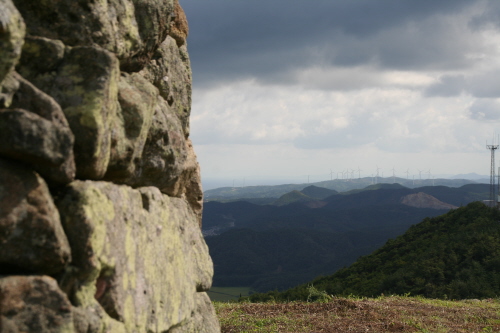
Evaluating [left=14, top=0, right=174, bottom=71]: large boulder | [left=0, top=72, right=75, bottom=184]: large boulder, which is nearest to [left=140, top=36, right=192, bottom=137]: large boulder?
[left=14, top=0, right=174, bottom=71]: large boulder

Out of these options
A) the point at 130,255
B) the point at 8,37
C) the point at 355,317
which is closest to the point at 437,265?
the point at 355,317

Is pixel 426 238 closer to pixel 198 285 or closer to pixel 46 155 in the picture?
pixel 198 285

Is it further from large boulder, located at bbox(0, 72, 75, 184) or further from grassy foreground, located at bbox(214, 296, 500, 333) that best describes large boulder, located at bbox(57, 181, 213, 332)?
grassy foreground, located at bbox(214, 296, 500, 333)

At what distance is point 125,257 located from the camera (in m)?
7.61

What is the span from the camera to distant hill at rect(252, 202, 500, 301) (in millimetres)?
32438

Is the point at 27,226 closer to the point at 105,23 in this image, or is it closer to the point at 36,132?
the point at 36,132

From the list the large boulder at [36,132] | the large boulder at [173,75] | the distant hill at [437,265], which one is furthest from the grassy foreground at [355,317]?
the large boulder at [36,132]

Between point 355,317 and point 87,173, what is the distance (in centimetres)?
1211

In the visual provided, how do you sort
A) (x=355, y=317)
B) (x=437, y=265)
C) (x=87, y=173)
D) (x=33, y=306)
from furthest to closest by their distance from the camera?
1. (x=437, y=265)
2. (x=355, y=317)
3. (x=87, y=173)
4. (x=33, y=306)

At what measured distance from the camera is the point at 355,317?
16.2m

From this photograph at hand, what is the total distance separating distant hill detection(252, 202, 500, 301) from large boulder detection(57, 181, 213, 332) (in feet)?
53.9

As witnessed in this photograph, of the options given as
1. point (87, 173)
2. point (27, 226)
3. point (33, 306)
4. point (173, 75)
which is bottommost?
point (33, 306)

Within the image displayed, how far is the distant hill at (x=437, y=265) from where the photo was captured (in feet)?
106

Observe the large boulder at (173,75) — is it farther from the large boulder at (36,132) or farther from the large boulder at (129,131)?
the large boulder at (36,132)
